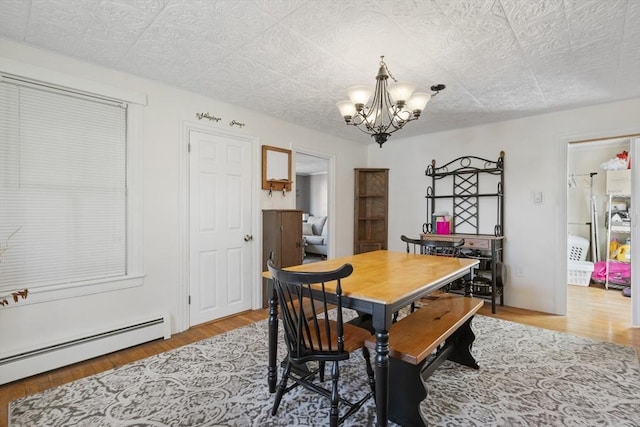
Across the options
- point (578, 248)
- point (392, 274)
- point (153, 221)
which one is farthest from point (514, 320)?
point (153, 221)

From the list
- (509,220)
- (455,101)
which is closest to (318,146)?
(455,101)

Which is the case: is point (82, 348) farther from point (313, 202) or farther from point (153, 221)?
point (313, 202)

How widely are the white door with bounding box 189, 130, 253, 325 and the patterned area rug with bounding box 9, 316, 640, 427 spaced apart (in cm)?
73

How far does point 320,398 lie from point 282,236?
1909mm

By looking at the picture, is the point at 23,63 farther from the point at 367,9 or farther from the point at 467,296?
the point at 467,296

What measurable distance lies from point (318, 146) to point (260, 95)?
1.45 m

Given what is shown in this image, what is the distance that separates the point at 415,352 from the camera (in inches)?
62.7

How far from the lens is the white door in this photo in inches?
124

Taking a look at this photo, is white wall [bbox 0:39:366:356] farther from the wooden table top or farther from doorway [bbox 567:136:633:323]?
doorway [bbox 567:136:633:323]

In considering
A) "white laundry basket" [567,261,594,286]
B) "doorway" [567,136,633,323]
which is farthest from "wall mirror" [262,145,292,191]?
"white laundry basket" [567,261,594,286]

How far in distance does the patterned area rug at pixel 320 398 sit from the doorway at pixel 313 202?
152 inches

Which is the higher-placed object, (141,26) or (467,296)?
(141,26)

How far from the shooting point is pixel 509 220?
3912mm

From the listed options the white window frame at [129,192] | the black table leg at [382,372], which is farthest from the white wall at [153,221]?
the black table leg at [382,372]
